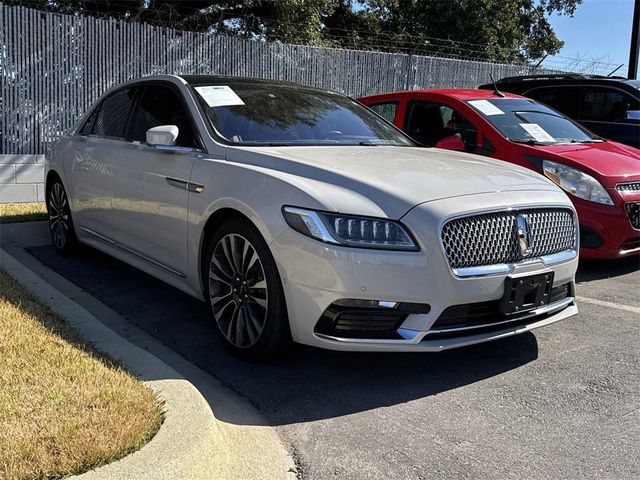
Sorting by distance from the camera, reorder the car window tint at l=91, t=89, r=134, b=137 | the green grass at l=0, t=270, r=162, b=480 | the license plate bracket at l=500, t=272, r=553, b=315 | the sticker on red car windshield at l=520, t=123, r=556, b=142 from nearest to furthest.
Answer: the green grass at l=0, t=270, r=162, b=480
the license plate bracket at l=500, t=272, r=553, b=315
the car window tint at l=91, t=89, r=134, b=137
the sticker on red car windshield at l=520, t=123, r=556, b=142

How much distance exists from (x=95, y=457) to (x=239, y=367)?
4.61 ft

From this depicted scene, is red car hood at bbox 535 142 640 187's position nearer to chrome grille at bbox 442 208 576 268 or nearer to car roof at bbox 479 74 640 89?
chrome grille at bbox 442 208 576 268

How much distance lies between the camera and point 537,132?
6.61 m

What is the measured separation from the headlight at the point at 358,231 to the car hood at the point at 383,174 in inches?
2.2

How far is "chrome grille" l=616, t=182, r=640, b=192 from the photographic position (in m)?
5.84

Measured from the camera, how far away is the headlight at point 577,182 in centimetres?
581

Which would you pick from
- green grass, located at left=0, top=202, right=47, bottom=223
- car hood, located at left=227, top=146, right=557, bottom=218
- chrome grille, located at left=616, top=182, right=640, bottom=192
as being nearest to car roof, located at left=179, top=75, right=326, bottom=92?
car hood, located at left=227, top=146, right=557, bottom=218

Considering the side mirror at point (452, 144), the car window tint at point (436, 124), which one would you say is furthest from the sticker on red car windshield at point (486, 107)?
the side mirror at point (452, 144)

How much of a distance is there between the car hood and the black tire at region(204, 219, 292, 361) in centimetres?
43

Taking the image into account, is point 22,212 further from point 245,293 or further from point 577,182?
point 577,182

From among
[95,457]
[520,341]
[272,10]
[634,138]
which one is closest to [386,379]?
[520,341]

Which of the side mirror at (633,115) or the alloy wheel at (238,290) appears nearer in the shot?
the alloy wheel at (238,290)

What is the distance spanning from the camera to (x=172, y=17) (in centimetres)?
1659

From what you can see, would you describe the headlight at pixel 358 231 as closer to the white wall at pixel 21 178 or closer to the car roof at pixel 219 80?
the car roof at pixel 219 80
